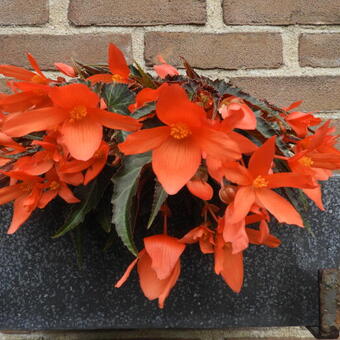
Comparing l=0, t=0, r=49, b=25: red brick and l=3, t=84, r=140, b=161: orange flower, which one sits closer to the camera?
l=3, t=84, r=140, b=161: orange flower

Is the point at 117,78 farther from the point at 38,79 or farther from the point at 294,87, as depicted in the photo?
the point at 294,87

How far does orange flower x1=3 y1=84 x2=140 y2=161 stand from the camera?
470mm

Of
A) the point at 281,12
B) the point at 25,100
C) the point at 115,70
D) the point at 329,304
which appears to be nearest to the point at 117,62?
the point at 115,70

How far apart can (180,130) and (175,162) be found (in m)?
0.03

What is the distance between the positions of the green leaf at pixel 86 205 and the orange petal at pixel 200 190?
0.44ft

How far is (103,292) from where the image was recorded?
61 centimetres

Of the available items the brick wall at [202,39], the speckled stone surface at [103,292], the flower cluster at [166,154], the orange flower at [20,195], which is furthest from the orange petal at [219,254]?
the brick wall at [202,39]

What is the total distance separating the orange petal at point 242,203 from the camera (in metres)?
0.45

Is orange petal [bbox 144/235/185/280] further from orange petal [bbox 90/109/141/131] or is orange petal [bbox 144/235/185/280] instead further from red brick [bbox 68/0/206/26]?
red brick [bbox 68/0/206/26]

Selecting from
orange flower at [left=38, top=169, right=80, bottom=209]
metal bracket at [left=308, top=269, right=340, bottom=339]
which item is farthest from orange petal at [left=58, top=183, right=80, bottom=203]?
metal bracket at [left=308, top=269, right=340, bottom=339]

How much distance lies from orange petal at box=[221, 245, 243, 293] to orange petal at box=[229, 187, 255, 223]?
9cm

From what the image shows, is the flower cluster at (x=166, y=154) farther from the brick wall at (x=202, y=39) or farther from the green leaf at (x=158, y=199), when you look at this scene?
the brick wall at (x=202, y=39)

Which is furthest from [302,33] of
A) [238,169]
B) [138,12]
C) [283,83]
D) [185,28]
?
[238,169]

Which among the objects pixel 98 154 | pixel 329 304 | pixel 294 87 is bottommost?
pixel 329 304
